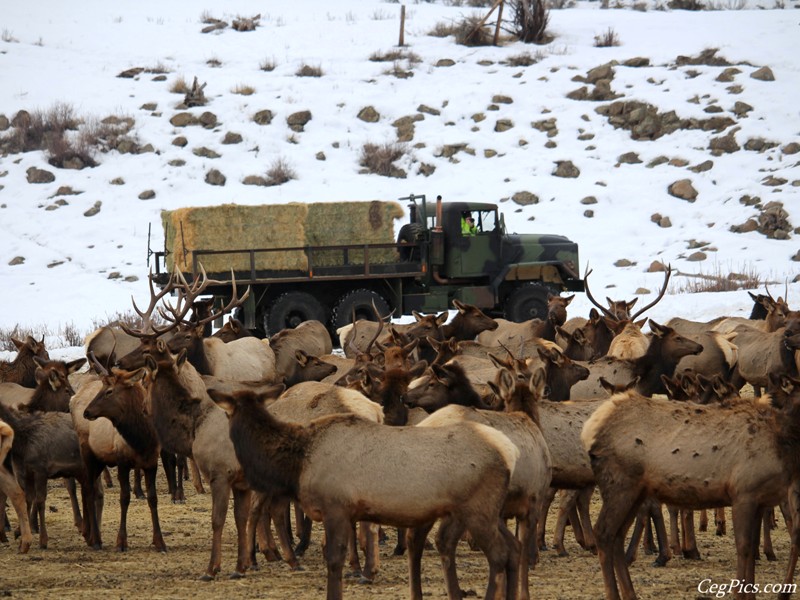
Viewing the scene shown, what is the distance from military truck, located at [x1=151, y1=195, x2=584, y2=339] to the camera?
934 inches

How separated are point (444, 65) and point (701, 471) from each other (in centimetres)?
3852

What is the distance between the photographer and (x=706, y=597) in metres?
7.92

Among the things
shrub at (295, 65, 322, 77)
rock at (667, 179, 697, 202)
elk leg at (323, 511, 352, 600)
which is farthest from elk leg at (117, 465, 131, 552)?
shrub at (295, 65, 322, 77)

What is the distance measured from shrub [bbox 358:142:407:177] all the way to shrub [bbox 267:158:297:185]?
241 centimetres

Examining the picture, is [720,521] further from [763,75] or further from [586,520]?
[763,75]

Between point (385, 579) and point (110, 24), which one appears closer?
point (385, 579)

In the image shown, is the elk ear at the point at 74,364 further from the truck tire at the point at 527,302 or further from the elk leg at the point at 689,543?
the truck tire at the point at 527,302

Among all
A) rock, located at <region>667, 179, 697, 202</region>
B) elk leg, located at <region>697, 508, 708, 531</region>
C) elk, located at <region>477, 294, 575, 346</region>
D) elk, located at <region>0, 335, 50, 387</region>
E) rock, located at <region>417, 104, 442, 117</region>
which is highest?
elk leg, located at <region>697, 508, 708, 531</region>

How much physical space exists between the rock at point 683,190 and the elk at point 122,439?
2755 cm

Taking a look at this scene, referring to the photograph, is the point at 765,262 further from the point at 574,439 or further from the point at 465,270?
the point at 574,439

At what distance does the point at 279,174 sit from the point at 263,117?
4.11m

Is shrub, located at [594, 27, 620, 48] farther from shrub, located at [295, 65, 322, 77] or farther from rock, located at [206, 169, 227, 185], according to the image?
rock, located at [206, 169, 227, 185]

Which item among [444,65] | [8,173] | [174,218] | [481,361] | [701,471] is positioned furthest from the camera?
[444,65]

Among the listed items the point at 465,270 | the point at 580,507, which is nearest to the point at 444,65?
the point at 465,270
